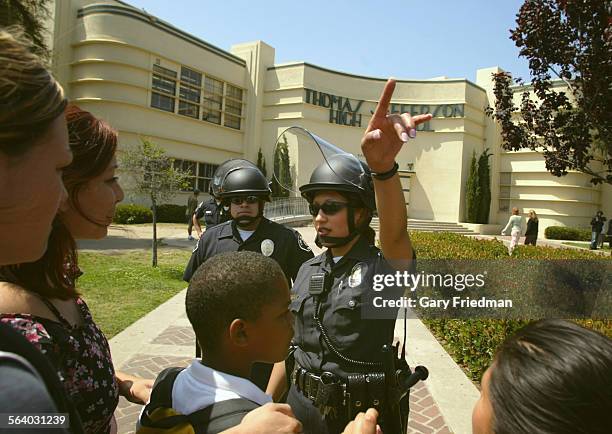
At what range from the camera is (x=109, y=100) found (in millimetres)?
21953

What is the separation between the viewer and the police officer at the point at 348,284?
80.0 inches

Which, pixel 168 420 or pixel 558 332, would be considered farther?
pixel 168 420

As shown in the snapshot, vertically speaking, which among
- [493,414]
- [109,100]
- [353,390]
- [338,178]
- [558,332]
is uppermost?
[109,100]

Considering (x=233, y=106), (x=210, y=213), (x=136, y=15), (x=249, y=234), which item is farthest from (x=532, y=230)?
(x=136, y=15)

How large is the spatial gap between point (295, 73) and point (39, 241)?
89.9 feet

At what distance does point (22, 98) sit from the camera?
0.73 meters

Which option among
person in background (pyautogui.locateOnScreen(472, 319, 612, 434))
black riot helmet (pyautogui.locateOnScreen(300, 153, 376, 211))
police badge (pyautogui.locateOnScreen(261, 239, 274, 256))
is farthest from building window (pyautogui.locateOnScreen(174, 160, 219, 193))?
person in background (pyautogui.locateOnScreen(472, 319, 612, 434))

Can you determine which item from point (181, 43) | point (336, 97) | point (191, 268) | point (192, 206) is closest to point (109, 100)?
point (181, 43)

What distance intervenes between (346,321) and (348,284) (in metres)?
0.21

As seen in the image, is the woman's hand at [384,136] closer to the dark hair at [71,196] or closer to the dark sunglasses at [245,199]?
the dark hair at [71,196]

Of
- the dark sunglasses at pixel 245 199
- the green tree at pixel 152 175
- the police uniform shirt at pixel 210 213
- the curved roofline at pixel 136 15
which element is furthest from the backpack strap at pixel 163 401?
the curved roofline at pixel 136 15

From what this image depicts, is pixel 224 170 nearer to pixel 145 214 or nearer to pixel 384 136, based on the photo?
pixel 384 136

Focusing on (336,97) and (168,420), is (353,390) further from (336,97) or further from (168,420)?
(336,97)

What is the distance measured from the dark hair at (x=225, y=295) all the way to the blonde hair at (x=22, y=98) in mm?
823
